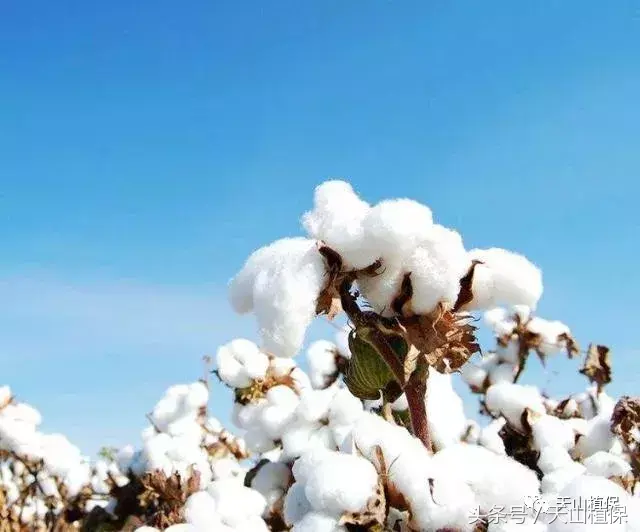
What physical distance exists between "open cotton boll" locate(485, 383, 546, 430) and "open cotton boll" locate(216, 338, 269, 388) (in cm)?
138

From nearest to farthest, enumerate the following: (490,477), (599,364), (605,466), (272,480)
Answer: (490,477), (605,466), (272,480), (599,364)

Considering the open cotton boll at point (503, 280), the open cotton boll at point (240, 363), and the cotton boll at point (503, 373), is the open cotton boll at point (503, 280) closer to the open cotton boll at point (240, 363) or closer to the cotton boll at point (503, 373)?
the open cotton boll at point (240, 363)

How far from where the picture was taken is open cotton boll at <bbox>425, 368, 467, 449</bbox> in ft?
8.55

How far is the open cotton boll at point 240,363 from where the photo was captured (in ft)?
16.1

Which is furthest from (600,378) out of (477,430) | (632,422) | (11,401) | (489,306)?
(11,401)

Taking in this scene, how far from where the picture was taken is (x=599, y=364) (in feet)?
15.7

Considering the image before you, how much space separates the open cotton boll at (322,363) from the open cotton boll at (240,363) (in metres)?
0.27

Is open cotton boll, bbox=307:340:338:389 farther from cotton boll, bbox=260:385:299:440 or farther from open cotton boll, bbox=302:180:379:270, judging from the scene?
open cotton boll, bbox=302:180:379:270

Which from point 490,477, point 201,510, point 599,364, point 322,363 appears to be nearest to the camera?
point 490,477

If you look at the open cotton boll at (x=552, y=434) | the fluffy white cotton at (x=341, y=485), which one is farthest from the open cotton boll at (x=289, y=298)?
the open cotton boll at (x=552, y=434)

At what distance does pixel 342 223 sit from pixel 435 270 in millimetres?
197

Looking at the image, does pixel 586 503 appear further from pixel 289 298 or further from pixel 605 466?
pixel 605 466

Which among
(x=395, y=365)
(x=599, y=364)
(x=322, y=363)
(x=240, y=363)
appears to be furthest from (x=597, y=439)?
(x=395, y=365)

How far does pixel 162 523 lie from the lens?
12.5 ft
